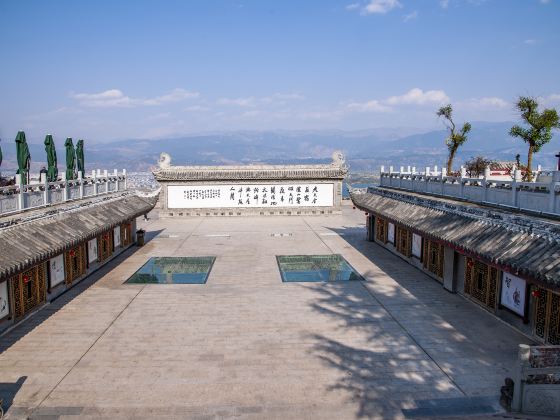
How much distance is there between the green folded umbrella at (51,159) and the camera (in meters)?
18.2

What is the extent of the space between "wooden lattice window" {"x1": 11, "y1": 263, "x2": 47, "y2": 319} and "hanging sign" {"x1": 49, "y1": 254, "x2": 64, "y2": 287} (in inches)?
20.4

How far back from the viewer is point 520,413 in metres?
8.50

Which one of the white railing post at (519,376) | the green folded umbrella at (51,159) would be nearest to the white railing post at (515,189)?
the white railing post at (519,376)

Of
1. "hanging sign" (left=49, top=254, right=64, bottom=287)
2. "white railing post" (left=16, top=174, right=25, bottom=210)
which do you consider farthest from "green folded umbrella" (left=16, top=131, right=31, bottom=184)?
"hanging sign" (left=49, top=254, right=64, bottom=287)

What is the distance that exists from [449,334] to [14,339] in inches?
473

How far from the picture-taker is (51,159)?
18219 mm

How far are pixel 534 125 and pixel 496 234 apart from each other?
11719 millimetres

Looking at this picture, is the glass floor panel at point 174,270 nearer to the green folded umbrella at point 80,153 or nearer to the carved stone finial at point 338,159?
the green folded umbrella at point 80,153

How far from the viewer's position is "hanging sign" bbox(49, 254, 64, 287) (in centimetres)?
1562

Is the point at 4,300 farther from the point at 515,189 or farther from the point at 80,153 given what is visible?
the point at 515,189

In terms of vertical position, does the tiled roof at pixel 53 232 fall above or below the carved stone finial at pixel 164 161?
below

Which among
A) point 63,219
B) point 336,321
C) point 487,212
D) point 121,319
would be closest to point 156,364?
point 121,319

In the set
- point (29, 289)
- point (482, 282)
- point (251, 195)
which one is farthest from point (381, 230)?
point (29, 289)

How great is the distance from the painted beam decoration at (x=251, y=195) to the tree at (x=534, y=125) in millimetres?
19154
